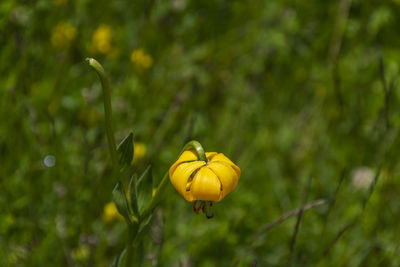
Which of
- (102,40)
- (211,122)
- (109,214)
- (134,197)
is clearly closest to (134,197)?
(134,197)

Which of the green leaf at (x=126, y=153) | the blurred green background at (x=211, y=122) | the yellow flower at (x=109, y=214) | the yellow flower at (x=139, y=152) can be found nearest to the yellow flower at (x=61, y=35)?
the blurred green background at (x=211, y=122)

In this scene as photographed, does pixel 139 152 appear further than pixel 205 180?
Yes

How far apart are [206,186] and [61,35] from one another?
7.73 ft

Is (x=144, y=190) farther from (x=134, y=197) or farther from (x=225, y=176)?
(x=225, y=176)

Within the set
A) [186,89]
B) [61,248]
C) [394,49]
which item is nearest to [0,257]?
[61,248]

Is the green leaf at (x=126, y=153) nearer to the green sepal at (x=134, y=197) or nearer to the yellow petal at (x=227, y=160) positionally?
the green sepal at (x=134, y=197)

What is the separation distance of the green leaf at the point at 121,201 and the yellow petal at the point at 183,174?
0.72ft

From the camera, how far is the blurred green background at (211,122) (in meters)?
2.21

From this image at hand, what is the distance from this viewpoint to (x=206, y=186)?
1.25 m

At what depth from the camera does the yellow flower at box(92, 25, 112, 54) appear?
3547 millimetres

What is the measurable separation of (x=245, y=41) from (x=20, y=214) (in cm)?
253

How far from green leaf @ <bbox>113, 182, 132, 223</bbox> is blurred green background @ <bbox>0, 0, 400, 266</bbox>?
0.15 meters

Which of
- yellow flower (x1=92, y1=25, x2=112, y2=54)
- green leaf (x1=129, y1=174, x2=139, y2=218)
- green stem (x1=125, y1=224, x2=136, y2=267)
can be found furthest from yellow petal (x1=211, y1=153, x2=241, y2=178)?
yellow flower (x1=92, y1=25, x2=112, y2=54)

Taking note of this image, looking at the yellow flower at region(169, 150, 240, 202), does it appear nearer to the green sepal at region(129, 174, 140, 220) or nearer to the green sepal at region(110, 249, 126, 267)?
the green sepal at region(129, 174, 140, 220)
